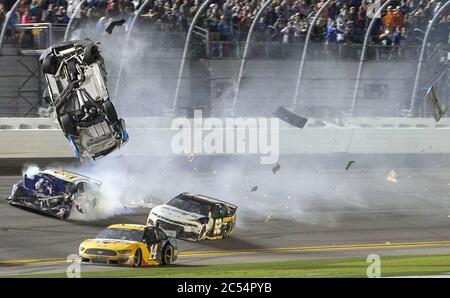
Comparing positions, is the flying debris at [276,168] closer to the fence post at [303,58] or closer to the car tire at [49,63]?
the fence post at [303,58]

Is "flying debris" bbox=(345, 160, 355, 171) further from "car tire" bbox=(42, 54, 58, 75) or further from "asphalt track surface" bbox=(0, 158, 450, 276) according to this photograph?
"car tire" bbox=(42, 54, 58, 75)

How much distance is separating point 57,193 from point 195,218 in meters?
2.87

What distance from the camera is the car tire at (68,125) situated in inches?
583

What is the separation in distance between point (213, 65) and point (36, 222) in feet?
26.9

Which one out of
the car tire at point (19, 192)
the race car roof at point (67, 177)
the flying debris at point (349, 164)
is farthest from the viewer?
the flying debris at point (349, 164)

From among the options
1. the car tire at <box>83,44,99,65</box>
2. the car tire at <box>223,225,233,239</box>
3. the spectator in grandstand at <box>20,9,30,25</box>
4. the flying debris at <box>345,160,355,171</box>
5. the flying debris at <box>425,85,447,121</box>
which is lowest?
the flying debris at <box>345,160,355,171</box>

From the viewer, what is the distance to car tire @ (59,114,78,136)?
14.8 metres

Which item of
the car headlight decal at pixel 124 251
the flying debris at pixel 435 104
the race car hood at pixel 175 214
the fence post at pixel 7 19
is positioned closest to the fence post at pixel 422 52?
the flying debris at pixel 435 104

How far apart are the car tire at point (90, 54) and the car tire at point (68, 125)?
3.29 feet

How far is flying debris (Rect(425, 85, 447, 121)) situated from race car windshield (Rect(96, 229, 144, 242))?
12.7m

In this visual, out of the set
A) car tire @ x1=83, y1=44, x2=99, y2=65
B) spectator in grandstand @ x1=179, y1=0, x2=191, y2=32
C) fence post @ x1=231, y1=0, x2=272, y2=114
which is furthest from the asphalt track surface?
spectator in grandstand @ x1=179, y1=0, x2=191, y2=32

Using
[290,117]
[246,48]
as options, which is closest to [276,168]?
[290,117]

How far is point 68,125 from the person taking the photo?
14.9m
